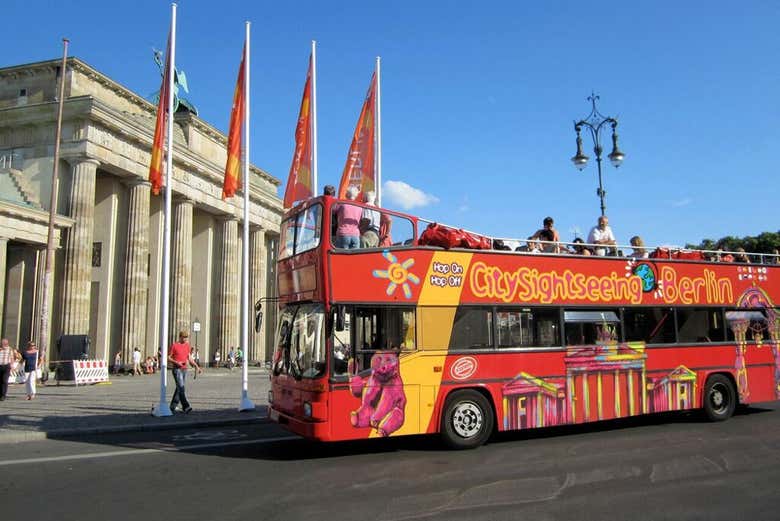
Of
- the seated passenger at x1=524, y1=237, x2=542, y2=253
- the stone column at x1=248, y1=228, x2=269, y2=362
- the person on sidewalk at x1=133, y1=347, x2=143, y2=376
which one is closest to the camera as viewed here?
the seated passenger at x1=524, y1=237, x2=542, y2=253

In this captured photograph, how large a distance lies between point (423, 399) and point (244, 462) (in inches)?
114

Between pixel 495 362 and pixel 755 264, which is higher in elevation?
pixel 755 264

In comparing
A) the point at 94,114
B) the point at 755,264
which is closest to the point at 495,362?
the point at 755,264

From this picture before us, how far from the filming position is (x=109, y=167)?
3438cm

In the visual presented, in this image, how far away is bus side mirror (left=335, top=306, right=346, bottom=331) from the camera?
343 inches

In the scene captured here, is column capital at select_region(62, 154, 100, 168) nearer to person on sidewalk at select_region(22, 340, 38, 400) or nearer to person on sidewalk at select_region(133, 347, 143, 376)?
person on sidewalk at select_region(133, 347, 143, 376)

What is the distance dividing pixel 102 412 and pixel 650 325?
13.2 m

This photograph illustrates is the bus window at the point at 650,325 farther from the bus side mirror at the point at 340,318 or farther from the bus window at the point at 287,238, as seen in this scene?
the bus window at the point at 287,238

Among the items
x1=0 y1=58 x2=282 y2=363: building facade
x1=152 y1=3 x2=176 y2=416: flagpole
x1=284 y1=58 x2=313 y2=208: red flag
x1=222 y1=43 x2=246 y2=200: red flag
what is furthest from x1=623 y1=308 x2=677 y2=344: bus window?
x1=0 y1=58 x2=282 y2=363: building facade

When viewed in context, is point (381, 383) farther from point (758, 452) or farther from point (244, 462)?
point (758, 452)

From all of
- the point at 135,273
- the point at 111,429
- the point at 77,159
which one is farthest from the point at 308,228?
the point at 135,273

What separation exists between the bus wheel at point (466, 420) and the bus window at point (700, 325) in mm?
4862

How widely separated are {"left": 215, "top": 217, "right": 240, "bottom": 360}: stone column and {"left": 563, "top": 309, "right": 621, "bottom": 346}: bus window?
125ft

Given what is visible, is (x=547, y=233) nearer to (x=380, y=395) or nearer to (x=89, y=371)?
(x=380, y=395)
